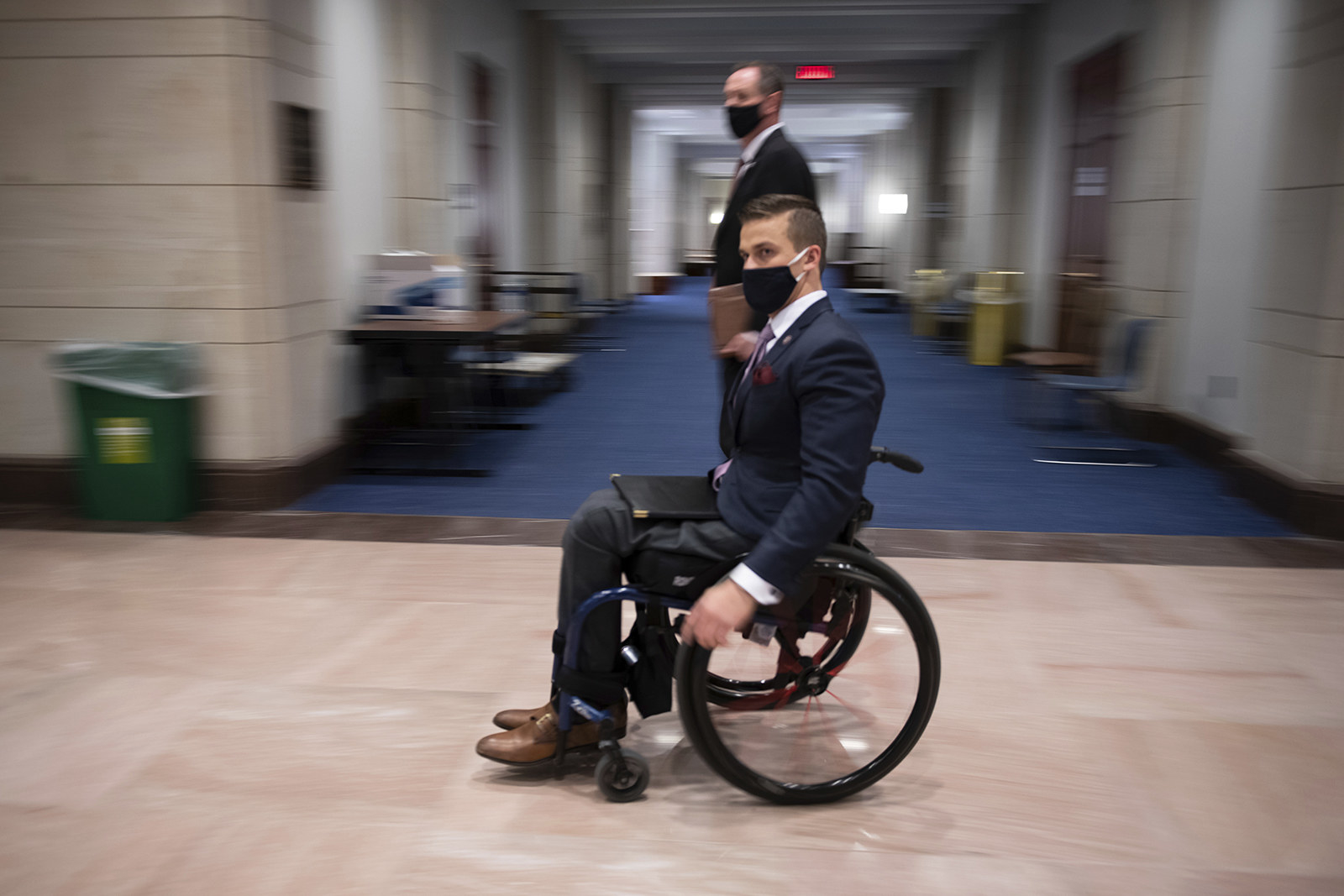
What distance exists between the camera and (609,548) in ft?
6.78

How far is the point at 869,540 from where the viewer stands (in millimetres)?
3967

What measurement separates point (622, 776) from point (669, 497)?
1.93 ft

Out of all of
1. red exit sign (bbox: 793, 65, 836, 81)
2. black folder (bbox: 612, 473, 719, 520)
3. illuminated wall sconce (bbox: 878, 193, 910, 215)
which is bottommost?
black folder (bbox: 612, 473, 719, 520)

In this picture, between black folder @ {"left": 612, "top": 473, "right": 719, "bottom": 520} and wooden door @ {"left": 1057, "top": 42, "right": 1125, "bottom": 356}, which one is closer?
black folder @ {"left": 612, "top": 473, "right": 719, "bottom": 520}

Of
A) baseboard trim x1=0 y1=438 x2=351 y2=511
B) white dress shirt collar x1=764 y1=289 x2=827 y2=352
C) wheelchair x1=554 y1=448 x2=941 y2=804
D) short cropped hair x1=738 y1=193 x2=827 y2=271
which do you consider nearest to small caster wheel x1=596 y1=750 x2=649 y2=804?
wheelchair x1=554 y1=448 x2=941 y2=804

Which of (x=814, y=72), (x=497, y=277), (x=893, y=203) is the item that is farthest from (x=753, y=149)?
(x=893, y=203)

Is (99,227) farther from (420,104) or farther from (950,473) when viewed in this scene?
(950,473)

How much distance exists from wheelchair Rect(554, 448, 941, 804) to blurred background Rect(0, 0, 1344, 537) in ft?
6.97

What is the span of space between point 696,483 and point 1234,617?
2.01m

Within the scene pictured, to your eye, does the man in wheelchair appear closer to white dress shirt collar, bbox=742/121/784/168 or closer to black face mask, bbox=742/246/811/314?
black face mask, bbox=742/246/811/314

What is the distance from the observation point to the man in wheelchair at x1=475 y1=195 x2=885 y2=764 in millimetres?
1907

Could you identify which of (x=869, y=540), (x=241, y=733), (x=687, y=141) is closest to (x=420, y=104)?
(x=869, y=540)

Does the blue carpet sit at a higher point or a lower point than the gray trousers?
lower

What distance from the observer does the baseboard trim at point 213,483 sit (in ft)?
14.0
